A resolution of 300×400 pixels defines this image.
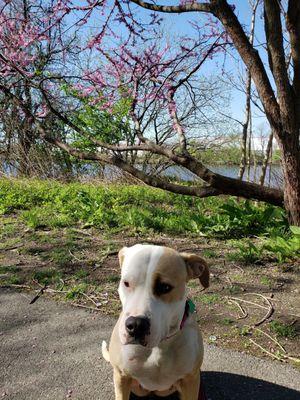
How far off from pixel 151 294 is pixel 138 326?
0.50ft

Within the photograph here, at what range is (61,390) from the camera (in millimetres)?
2277

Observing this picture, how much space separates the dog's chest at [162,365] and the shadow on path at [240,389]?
62cm

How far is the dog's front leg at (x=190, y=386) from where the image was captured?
1.84 m

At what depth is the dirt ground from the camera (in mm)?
2799

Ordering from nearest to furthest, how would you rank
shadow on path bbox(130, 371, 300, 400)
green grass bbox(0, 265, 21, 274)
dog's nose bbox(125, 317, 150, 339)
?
dog's nose bbox(125, 317, 150, 339)
shadow on path bbox(130, 371, 300, 400)
green grass bbox(0, 265, 21, 274)

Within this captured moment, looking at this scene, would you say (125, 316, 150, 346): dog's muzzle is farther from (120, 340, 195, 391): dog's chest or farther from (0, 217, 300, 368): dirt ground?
(0, 217, 300, 368): dirt ground

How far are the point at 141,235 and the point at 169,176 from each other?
20.0ft

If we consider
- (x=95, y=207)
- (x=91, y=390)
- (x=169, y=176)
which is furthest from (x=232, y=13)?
(x=169, y=176)

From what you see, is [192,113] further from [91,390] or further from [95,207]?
[91,390]

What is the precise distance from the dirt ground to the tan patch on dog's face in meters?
1.16

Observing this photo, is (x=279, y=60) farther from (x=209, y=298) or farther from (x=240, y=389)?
(x=240, y=389)

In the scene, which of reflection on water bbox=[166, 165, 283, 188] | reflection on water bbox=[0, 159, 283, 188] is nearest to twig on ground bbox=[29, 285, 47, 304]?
reflection on water bbox=[166, 165, 283, 188]

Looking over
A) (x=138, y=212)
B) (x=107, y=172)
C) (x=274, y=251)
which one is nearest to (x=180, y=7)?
(x=138, y=212)

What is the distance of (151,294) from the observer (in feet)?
5.42
